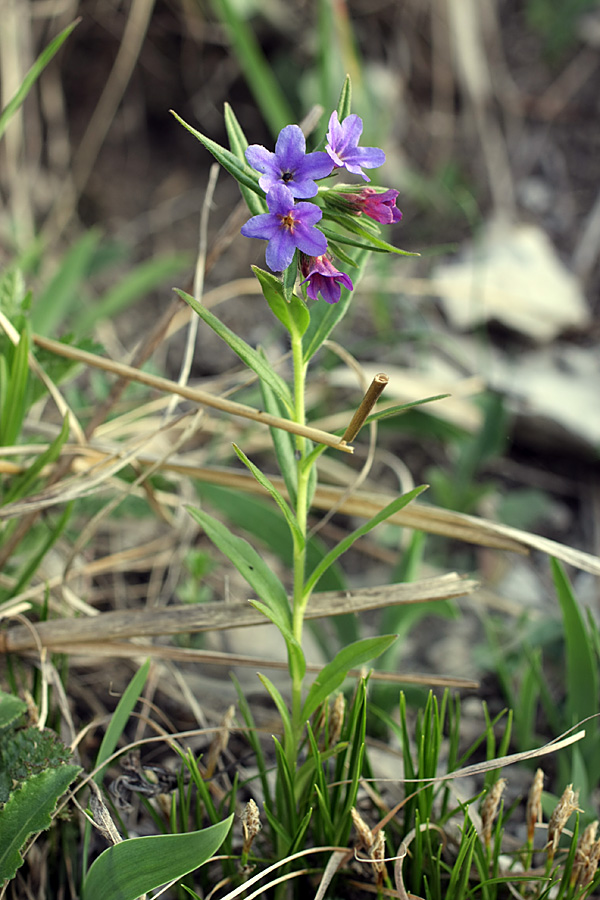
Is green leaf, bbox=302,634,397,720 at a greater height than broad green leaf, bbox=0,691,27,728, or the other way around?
green leaf, bbox=302,634,397,720

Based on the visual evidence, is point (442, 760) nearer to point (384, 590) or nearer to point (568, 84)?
point (384, 590)

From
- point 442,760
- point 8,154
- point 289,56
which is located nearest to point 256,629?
point 442,760

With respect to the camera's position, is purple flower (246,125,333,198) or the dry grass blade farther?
the dry grass blade

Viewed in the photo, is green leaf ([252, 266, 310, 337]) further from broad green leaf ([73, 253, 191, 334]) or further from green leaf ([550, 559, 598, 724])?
broad green leaf ([73, 253, 191, 334])

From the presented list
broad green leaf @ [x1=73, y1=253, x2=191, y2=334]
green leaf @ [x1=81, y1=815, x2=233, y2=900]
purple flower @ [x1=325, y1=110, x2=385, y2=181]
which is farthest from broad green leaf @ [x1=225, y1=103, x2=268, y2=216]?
broad green leaf @ [x1=73, y1=253, x2=191, y2=334]

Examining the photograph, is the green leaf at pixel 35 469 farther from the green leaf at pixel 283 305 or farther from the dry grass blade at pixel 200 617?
the green leaf at pixel 283 305

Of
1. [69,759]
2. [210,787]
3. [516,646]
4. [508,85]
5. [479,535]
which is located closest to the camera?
[69,759]

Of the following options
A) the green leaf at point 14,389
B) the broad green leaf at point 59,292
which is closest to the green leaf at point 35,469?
the green leaf at point 14,389
